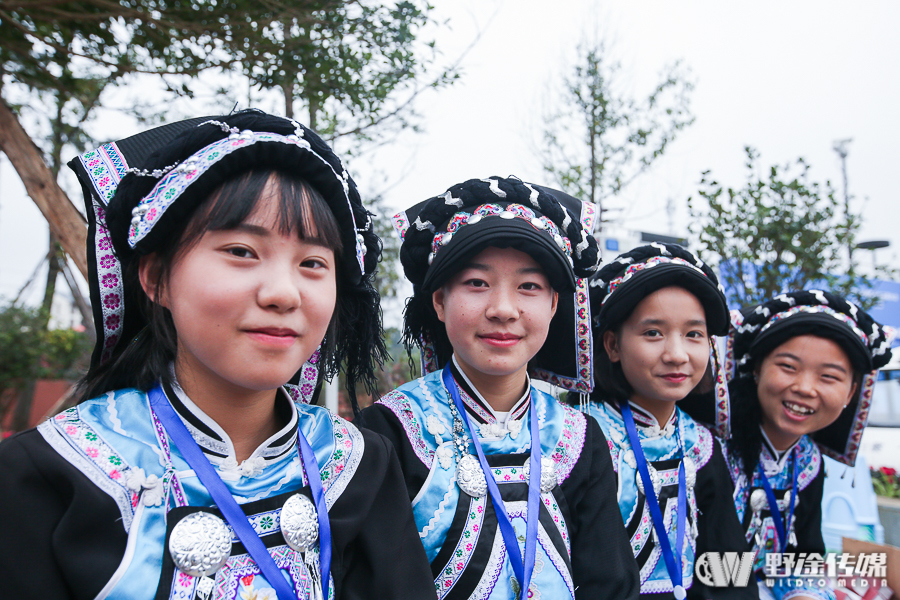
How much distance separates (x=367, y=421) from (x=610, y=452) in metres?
0.97

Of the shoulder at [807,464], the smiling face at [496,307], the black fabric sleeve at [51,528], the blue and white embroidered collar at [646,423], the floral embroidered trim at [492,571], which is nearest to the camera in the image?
the black fabric sleeve at [51,528]

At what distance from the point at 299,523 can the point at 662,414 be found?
1.70 m

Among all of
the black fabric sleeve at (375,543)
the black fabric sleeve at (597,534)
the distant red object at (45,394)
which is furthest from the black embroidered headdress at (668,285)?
the distant red object at (45,394)

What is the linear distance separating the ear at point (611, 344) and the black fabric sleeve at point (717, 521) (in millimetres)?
600

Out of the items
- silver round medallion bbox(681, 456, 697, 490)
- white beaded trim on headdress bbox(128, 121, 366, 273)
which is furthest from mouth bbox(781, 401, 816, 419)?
white beaded trim on headdress bbox(128, 121, 366, 273)

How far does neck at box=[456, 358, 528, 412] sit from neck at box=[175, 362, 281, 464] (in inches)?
29.9

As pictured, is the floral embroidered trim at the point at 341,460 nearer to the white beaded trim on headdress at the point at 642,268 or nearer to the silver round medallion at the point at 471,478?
the silver round medallion at the point at 471,478

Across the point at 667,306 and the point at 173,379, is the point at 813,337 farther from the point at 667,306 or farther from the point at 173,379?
the point at 173,379

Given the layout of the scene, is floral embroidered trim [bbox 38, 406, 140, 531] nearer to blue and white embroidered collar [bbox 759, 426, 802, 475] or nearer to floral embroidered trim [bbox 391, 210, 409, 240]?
floral embroidered trim [bbox 391, 210, 409, 240]

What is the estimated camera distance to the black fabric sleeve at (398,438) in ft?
6.02

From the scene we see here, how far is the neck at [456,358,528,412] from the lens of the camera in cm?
204

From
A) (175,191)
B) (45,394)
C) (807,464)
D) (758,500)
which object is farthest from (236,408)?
(45,394)

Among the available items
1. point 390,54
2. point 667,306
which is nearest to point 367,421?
point 667,306

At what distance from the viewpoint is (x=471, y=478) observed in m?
1.84
